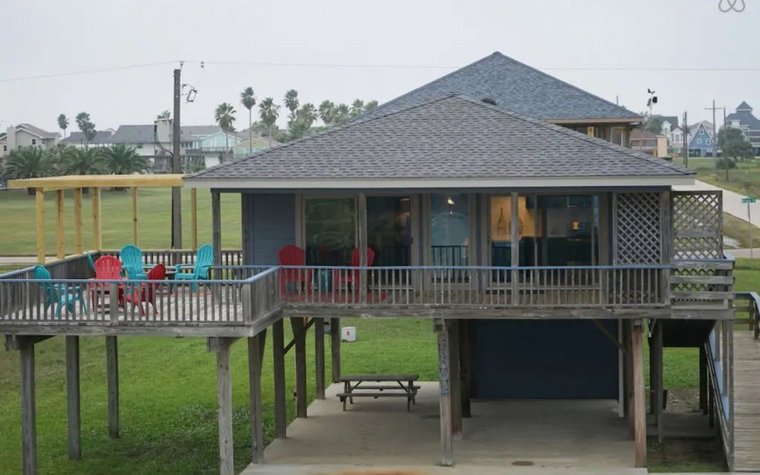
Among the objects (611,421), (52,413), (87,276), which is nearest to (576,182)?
(611,421)

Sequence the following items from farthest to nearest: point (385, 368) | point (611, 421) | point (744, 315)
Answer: point (385, 368) < point (744, 315) < point (611, 421)

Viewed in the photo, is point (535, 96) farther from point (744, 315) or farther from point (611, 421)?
point (611, 421)

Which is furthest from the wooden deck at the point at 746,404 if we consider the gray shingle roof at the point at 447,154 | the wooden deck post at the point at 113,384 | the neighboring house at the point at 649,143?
the neighboring house at the point at 649,143

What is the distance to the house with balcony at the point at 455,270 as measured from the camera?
24375mm

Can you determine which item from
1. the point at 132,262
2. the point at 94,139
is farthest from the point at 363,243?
the point at 94,139

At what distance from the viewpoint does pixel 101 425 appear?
31.2 meters

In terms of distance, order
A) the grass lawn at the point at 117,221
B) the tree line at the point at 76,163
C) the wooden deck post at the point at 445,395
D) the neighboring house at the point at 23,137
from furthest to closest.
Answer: the neighboring house at the point at 23,137 → the tree line at the point at 76,163 → the grass lawn at the point at 117,221 → the wooden deck post at the point at 445,395

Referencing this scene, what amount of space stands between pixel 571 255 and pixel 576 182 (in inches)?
92.6

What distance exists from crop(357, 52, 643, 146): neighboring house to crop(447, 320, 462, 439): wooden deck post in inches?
293

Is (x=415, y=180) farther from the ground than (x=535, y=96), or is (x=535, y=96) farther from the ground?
(x=535, y=96)

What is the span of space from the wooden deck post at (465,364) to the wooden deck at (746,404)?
18.8 ft

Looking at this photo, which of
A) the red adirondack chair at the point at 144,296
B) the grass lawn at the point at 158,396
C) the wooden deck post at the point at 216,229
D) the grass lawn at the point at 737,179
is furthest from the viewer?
the grass lawn at the point at 737,179

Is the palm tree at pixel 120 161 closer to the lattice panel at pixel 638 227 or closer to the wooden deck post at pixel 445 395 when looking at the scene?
the wooden deck post at pixel 445 395

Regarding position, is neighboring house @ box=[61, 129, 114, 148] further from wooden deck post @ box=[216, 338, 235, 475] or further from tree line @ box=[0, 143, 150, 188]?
wooden deck post @ box=[216, 338, 235, 475]
